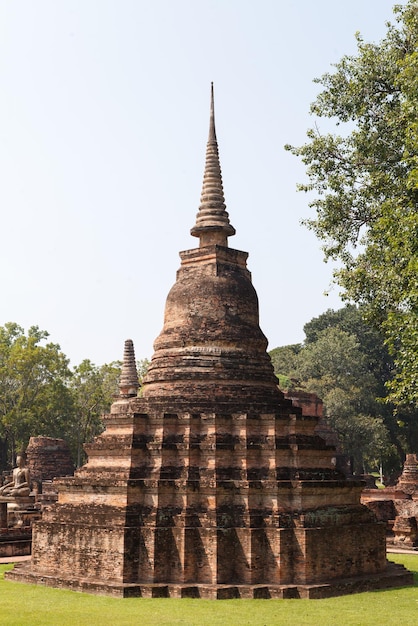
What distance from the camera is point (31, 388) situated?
163 feet

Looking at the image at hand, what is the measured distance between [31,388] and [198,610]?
3797 centimetres

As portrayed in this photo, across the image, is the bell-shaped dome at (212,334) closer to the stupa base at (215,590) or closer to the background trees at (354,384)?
the stupa base at (215,590)

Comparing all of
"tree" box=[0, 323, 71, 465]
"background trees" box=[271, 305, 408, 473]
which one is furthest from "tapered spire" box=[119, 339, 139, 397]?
"background trees" box=[271, 305, 408, 473]

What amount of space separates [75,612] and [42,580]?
322cm

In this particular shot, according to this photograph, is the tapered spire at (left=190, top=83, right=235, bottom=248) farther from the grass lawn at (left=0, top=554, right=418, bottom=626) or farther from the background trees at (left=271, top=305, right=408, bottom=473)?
the background trees at (left=271, top=305, right=408, bottom=473)

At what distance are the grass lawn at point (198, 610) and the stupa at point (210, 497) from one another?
0.54m

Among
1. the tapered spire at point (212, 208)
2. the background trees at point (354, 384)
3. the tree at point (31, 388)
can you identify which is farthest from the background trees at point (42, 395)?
the tapered spire at point (212, 208)

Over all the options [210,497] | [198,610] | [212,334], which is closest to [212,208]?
[212,334]

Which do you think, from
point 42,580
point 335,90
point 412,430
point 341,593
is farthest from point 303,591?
point 412,430

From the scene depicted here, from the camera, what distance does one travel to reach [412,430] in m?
61.0

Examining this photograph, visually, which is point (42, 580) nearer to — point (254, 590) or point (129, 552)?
point (129, 552)

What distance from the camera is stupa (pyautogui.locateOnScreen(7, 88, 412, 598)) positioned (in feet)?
50.5

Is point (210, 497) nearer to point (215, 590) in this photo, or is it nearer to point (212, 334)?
point (215, 590)

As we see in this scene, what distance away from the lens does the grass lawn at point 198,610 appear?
1240cm
